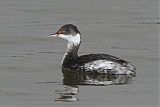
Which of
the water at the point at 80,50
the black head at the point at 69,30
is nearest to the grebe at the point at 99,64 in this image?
the black head at the point at 69,30

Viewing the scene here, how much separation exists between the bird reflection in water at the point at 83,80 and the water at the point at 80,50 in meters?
0.02

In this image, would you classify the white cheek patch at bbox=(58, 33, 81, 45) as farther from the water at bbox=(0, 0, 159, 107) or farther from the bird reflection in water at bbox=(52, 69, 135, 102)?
the bird reflection in water at bbox=(52, 69, 135, 102)

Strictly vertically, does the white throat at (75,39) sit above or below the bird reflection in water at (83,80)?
above

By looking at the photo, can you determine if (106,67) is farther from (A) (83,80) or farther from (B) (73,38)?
(B) (73,38)

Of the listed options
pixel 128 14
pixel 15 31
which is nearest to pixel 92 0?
pixel 128 14

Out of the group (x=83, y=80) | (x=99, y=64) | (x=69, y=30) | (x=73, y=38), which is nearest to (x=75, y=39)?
(x=73, y=38)

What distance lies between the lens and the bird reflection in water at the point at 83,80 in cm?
1333

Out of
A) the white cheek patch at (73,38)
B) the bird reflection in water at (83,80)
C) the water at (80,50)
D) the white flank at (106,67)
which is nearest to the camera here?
the water at (80,50)

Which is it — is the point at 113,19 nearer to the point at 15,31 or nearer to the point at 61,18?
the point at 61,18

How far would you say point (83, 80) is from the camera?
47.2 ft

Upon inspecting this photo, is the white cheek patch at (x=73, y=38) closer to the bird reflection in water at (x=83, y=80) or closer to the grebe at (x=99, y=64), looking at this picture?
the grebe at (x=99, y=64)

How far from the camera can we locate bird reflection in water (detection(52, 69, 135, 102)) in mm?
13329

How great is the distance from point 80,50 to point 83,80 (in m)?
3.02

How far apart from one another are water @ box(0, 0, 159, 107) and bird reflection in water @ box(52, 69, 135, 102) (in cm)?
2
